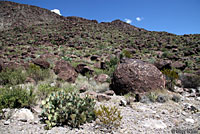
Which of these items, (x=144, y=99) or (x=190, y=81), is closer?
(x=144, y=99)

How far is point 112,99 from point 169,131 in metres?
2.10

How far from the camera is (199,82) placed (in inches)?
262

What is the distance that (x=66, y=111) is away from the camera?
317cm

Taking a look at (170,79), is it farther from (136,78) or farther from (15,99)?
(15,99)

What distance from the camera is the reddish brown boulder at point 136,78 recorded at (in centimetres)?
528

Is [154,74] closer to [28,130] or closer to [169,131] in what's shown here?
[169,131]

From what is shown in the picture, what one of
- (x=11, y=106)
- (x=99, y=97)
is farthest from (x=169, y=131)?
(x=11, y=106)

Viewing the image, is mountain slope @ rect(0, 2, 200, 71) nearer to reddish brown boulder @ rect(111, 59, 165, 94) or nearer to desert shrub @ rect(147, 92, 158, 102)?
reddish brown boulder @ rect(111, 59, 165, 94)

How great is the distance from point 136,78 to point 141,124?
7.47 feet

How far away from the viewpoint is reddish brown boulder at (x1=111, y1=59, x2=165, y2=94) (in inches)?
208

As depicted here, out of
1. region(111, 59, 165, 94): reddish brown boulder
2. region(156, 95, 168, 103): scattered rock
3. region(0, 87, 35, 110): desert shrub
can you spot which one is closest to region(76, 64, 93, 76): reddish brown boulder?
region(111, 59, 165, 94): reddish brown boulder

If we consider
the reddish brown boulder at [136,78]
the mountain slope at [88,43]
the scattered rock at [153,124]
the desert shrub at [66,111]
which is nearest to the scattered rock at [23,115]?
the desert shrub at [66,111]

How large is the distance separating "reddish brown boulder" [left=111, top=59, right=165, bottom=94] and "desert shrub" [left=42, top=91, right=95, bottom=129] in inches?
84.7

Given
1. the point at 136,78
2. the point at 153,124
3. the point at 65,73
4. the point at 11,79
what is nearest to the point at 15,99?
the point at 11,79
